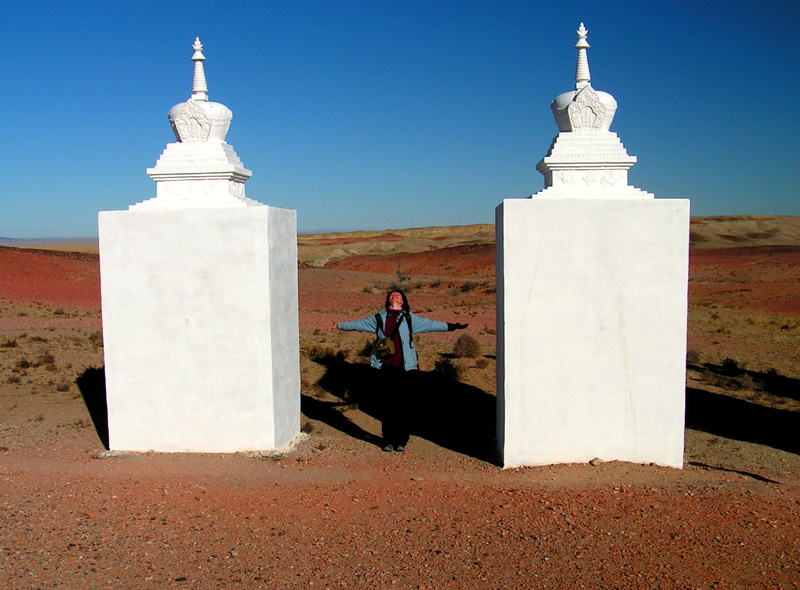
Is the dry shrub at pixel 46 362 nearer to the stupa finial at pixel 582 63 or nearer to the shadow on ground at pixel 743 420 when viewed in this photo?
the stupa finial at pixel 582 63

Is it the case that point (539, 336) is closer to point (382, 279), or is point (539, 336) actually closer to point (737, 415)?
point (737, 415)

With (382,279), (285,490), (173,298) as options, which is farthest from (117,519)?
(382,279)

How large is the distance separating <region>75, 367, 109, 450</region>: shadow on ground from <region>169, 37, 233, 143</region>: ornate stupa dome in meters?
3.53

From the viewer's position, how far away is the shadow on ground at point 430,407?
834 cm

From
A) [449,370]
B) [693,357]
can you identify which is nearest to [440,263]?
[693,357]

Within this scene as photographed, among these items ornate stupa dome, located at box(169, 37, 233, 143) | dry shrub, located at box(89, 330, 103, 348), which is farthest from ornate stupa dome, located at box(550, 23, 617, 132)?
dry shrub, located at box(89, 330, 103, 348)

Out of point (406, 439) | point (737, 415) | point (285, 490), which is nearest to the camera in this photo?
point (285, 490)

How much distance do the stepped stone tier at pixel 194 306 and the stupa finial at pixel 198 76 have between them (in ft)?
0.13

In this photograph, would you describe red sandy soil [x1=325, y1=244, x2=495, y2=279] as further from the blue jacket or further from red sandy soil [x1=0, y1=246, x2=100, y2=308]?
the blue jacket

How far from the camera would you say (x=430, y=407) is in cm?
1023

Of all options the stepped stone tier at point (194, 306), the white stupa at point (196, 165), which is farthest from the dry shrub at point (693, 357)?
the white stupa at point (196, 165)

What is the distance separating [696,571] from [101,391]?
30.0 feet

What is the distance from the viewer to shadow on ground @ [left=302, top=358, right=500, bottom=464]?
834 centimetres

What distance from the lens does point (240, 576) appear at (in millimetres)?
4426
